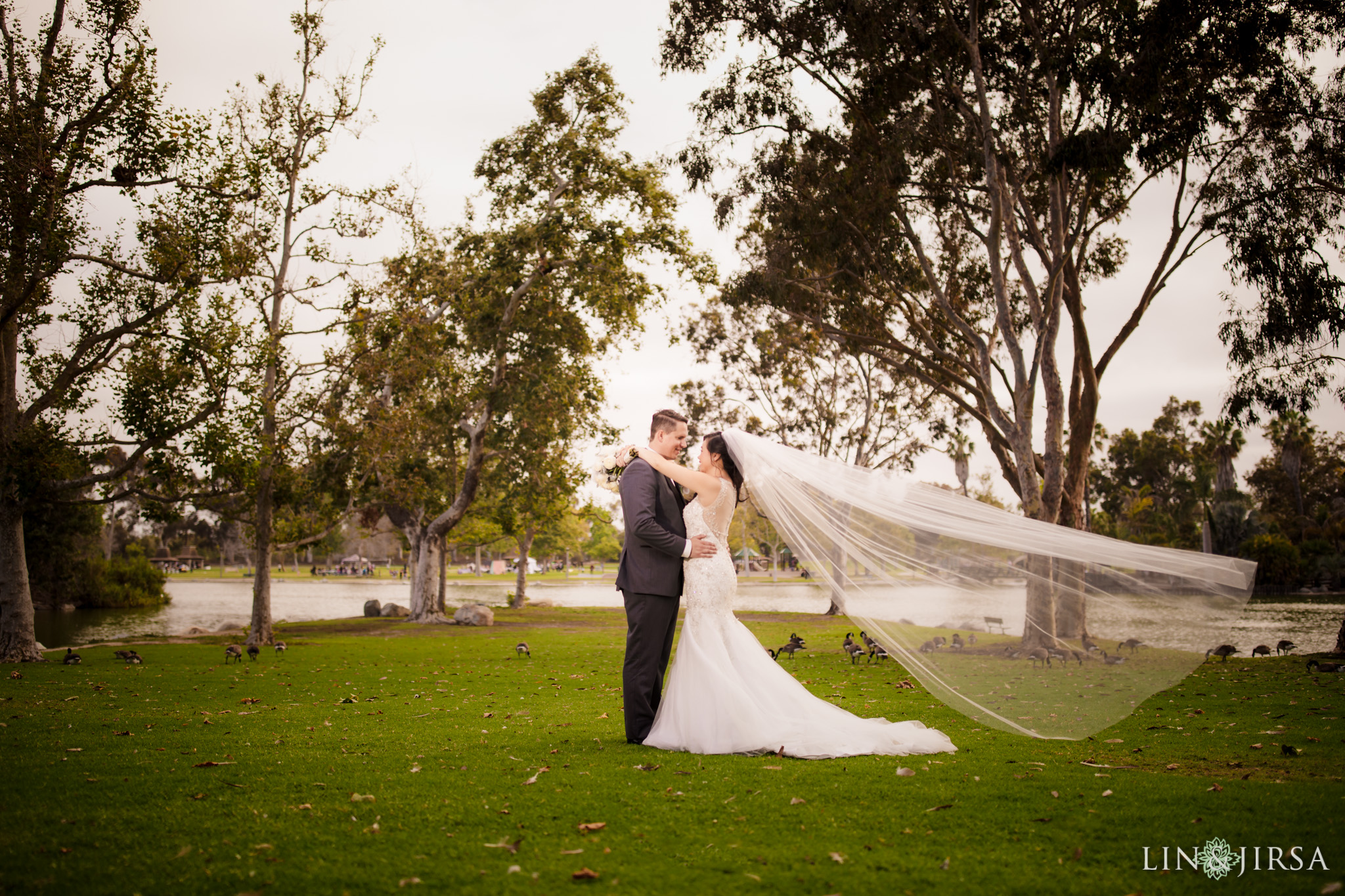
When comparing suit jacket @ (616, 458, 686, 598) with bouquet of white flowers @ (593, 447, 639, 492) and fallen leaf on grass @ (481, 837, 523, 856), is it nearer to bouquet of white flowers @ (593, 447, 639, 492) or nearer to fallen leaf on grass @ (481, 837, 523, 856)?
bouquet of white flowers @ (593, 447, 639, 492)

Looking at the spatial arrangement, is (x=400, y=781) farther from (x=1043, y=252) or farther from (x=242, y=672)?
(x=1043, y=252)

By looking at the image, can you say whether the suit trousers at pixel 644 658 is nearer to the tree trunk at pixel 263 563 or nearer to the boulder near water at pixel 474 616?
the tree trunk at pixel 263 563

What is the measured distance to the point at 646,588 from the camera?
686 centimetres

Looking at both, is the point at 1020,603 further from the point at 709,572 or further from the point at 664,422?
the point at 664,422

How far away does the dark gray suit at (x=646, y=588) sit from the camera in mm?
6828

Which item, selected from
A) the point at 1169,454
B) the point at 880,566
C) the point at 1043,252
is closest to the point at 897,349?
the point at 1043,252

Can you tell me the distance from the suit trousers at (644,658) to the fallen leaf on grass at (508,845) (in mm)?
2460

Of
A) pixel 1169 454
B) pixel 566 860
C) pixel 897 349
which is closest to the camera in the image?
pixel 566 860

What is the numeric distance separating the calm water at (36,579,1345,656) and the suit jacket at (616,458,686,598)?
1673mm

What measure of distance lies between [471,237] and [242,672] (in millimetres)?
17041

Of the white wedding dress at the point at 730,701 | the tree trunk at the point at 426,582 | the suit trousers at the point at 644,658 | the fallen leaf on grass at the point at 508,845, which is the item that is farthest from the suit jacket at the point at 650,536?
the tree trunk at the point at 426,582

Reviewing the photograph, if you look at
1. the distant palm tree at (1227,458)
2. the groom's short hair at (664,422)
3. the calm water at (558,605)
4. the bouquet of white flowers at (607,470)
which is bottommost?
the calm water at (558,605)

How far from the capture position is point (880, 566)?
6949mm

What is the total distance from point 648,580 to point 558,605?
3665 centimetres
